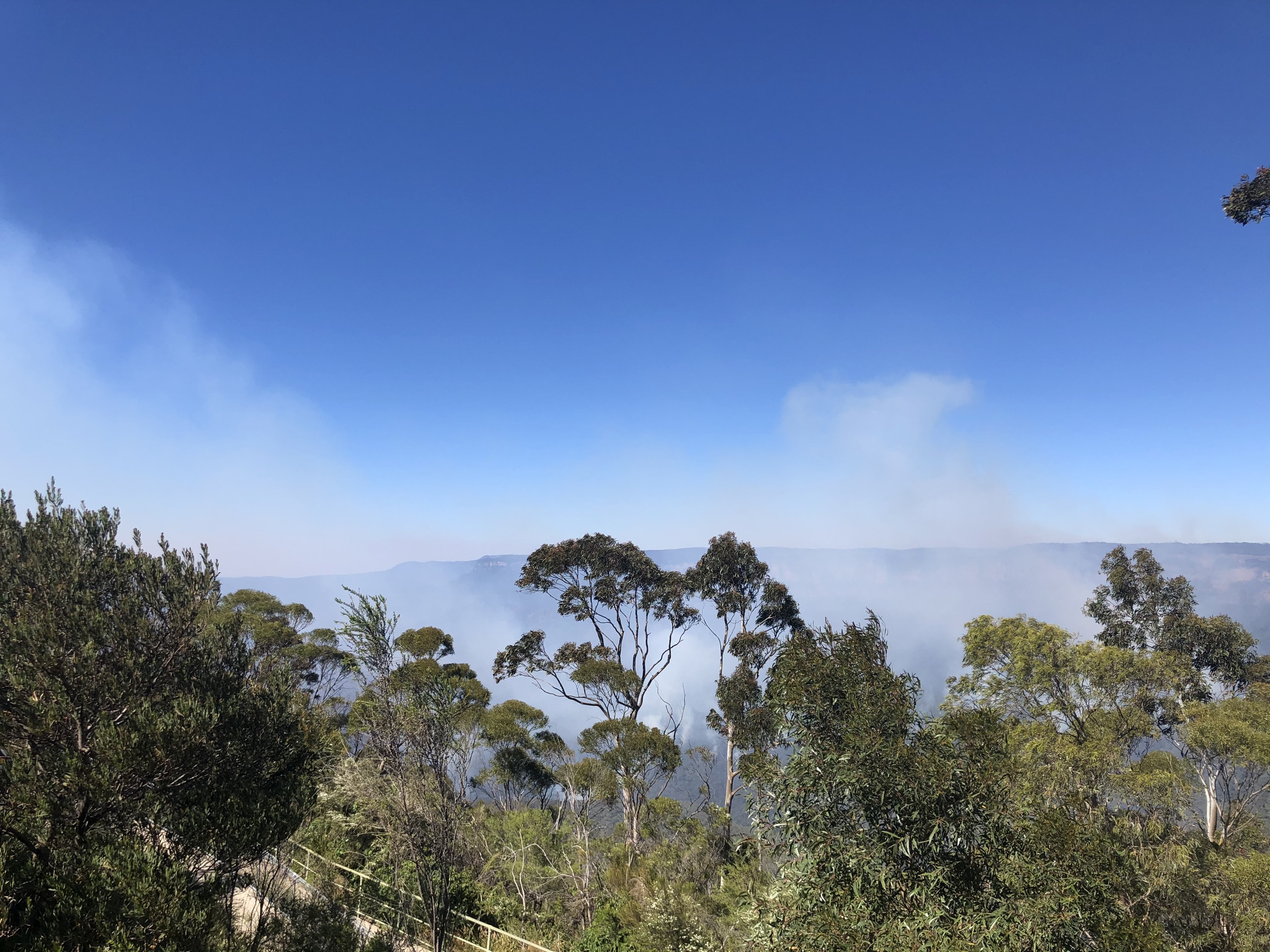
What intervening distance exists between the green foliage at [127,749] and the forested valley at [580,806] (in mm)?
51

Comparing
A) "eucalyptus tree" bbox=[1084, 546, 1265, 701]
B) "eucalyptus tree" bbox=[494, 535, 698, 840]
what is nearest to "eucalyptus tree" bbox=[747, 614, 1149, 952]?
"eucalyptus tree" bbox=[494, 535, 698, 840]

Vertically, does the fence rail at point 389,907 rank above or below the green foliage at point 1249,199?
below

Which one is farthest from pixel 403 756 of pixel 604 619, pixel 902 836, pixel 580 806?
pixel 604 619

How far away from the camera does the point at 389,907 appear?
50.0 feet

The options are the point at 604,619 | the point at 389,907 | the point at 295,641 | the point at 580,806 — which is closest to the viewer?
the point at 389,907

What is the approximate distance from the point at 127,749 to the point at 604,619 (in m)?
27.2

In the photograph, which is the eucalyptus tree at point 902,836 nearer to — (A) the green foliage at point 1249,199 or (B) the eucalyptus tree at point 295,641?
Result: (A) the green foliage at point 1249,199

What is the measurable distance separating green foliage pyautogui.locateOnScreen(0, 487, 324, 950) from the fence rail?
4.44m

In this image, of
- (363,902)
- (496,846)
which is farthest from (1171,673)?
(363,902)

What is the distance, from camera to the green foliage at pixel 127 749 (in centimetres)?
828

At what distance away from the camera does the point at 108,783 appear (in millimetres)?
9219

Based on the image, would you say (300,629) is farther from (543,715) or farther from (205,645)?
(205,645)

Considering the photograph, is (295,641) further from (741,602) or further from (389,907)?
(741,602)

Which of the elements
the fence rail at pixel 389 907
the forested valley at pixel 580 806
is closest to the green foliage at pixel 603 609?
the forested valley at pixel 580 806
